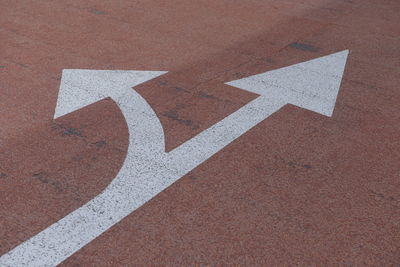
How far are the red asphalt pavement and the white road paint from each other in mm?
62

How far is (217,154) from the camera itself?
3074 millimetres

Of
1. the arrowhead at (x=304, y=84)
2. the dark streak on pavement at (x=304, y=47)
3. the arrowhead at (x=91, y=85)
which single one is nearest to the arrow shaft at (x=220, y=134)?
the arrowhead at (x=304, y=84)

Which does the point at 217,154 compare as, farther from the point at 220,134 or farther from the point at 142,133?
the point at 142,133

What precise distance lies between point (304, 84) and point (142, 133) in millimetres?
1661

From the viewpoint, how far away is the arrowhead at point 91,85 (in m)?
3.56

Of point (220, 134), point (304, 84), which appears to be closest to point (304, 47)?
point (304, 84)

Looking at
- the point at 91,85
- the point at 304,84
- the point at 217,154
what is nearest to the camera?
the point at 217,154

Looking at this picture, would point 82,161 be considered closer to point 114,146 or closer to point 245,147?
point 114,146

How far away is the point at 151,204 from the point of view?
103 inches

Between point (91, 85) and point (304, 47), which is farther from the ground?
point (91, 85)

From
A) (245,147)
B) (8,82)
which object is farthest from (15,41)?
(245,147)

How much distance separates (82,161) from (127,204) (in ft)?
1.66

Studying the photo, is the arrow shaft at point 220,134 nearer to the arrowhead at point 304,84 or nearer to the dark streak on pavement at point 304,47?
the arrowhead at point 304,84

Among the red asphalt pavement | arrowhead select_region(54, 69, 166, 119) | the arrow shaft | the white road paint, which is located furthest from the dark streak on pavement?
arrowhead select_region(54, 69, 166, 119)
